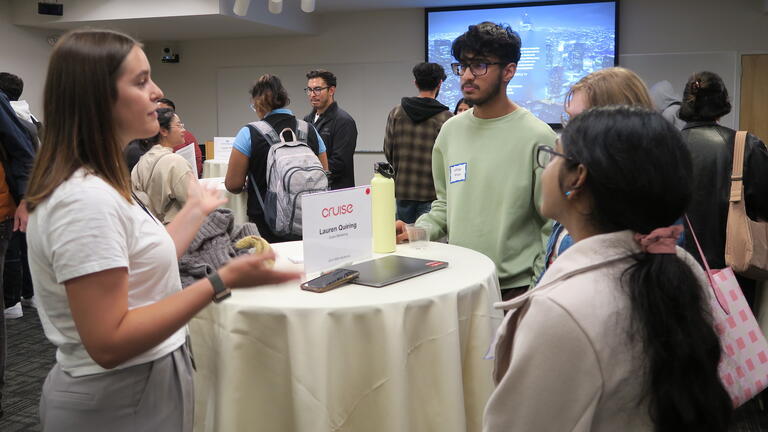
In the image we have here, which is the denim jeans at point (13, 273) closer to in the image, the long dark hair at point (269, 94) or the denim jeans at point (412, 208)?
the long dark hair at point (269, 94)

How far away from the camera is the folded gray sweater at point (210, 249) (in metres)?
1.93

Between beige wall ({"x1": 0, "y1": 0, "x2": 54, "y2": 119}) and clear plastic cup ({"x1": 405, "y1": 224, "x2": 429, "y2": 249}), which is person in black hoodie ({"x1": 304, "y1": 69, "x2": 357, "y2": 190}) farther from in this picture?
beige wall ({"x1": 0, "y1": 0, "x2": 54, "y2": 119})

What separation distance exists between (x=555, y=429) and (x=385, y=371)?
0.78 meters

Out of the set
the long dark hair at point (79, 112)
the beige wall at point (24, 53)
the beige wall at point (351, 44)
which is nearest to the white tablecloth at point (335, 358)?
the long dark hair at point (79, 112)

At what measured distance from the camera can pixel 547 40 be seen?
27.0 feet

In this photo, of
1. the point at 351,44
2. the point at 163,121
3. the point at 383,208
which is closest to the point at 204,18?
the point at 351,44

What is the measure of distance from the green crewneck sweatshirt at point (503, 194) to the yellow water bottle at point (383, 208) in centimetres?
29

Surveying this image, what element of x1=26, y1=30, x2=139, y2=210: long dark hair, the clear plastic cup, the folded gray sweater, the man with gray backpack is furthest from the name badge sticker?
x1=26, y1=30, x2=139, y2=210: long dark hair

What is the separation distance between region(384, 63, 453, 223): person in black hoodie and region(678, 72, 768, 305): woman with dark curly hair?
141cm

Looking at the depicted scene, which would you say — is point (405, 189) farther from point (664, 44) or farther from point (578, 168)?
point (664, 44)

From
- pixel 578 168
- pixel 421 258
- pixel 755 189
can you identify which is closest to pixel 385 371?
pixel 421 258

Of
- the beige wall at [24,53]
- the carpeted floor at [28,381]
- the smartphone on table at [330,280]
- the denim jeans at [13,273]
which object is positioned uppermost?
the beige wall at [24,53]

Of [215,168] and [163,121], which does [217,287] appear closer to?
[163,121]

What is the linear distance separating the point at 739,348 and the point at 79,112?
1443 mm
